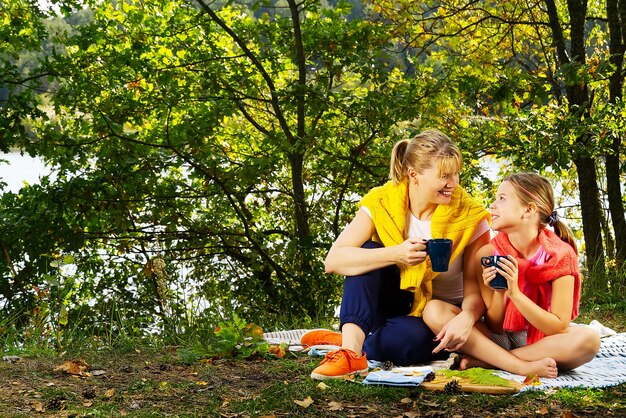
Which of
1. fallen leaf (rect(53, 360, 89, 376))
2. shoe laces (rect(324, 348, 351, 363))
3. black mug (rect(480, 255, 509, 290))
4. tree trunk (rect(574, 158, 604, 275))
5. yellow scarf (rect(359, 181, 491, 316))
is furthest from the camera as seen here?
tree trunk (rect(574, 158, 604, 275))

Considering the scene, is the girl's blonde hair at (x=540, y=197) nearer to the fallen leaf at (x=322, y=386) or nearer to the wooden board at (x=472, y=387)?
the wooden board at (x=472, y=387)

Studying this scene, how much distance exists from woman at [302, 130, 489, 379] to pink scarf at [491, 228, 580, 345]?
0.52 feet

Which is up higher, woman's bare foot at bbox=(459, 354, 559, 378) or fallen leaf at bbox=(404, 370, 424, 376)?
fallen leaf at bbox=(404, 370, 424, 376)

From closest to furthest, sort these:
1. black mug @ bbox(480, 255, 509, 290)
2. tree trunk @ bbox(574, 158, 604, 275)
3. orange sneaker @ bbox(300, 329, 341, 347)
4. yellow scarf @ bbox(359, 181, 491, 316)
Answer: black mug @ bbox(480, 255, 509, 290) → yellow scarf @ bbox(359, 181, 491, 316) → orange sneaker @ bbox(300, 329, 341, 347) → tree trunk @ bbox(574, 158, 604, 275)

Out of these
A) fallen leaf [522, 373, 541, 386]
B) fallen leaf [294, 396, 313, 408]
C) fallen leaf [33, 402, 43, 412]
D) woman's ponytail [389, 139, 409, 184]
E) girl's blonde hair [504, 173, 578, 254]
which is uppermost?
woman's ponytail [389, 139, 409, 184]

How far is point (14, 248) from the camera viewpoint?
22.9 feet

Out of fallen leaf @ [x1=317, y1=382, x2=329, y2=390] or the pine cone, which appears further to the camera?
fallen leaf @ [x1=317, y1=382, x2=329, y2=390]

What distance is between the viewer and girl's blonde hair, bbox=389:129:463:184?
3.59 m

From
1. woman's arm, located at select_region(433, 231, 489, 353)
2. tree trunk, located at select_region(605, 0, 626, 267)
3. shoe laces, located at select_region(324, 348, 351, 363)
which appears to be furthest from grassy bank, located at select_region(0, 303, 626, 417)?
tree trunk, located at select_region(605, 0, 626, 267)

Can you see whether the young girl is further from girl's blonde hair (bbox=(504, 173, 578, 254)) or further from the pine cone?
the pine cone

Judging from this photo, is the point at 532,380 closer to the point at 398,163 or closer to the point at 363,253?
the point at 363,253

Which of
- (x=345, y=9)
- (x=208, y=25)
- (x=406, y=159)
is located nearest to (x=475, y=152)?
(x=345, y=9)

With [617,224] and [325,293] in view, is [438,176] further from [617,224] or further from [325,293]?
[617,224]

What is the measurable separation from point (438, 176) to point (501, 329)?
771 mm
